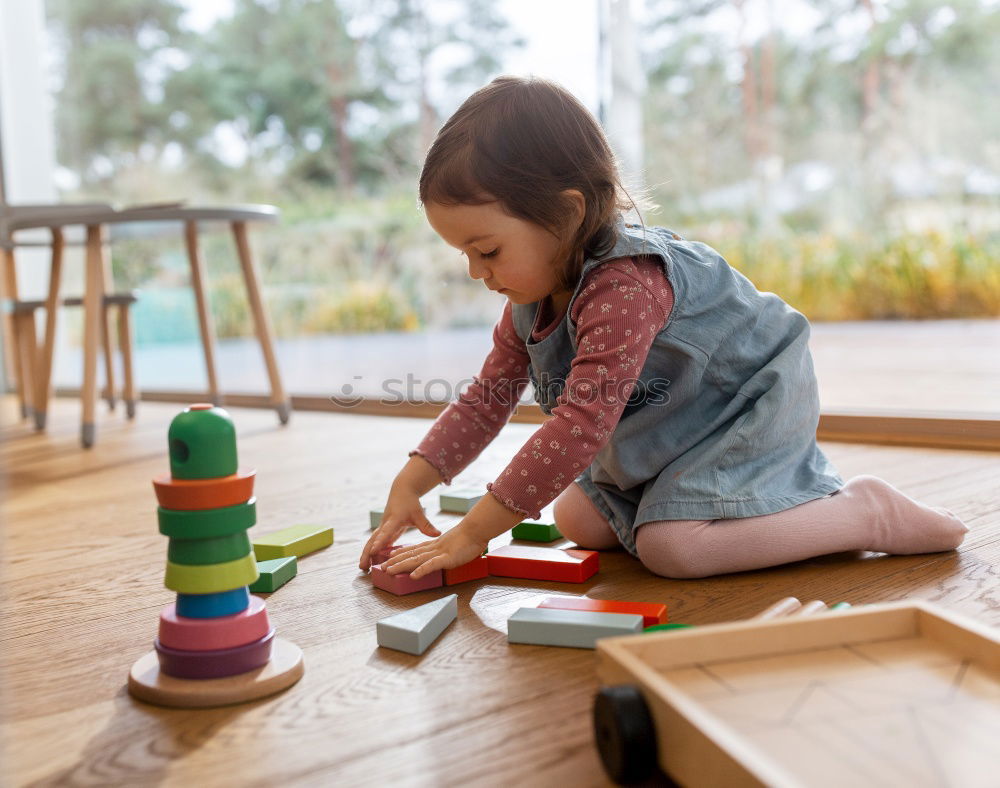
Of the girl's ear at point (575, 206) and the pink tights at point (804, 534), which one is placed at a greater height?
the girl's ear at point (575, 206)

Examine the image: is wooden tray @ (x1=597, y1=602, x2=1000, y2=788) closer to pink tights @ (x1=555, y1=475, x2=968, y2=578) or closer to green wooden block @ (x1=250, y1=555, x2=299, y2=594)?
pink tights @ (x1=555, y1=475, x2=968, y2=578)

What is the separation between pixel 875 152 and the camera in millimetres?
2145

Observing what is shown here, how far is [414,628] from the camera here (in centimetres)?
79

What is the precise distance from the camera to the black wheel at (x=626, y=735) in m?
0.55

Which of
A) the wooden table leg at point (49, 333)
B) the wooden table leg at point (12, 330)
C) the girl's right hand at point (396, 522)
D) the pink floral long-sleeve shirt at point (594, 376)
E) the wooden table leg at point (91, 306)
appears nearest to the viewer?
the pink floral long-sleeve shirt at point (594, 376)

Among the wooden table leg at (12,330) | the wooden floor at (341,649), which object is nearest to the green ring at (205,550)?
the wooden floor at (341,649)

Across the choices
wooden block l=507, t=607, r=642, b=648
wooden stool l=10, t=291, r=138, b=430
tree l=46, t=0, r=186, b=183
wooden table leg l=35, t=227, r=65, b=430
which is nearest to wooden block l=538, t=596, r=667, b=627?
wooden block l=507, t=607, r=642, b=648

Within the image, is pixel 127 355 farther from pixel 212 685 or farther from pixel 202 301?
pixel 212 685

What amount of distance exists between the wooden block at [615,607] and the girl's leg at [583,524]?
27 cm

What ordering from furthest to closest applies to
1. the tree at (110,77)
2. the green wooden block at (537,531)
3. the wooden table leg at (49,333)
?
the tree at (110,77)
the wooden table leg at (49,333)
the green wooden block at (537,531)

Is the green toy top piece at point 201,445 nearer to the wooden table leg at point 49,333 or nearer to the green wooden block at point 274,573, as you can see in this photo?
the green wooden block at point 274,573

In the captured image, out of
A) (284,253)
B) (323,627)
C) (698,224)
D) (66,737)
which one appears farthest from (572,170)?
(284,253)

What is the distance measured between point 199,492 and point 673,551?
50 cm

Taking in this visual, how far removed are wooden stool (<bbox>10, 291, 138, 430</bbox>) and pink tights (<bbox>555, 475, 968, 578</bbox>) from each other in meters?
1.91
